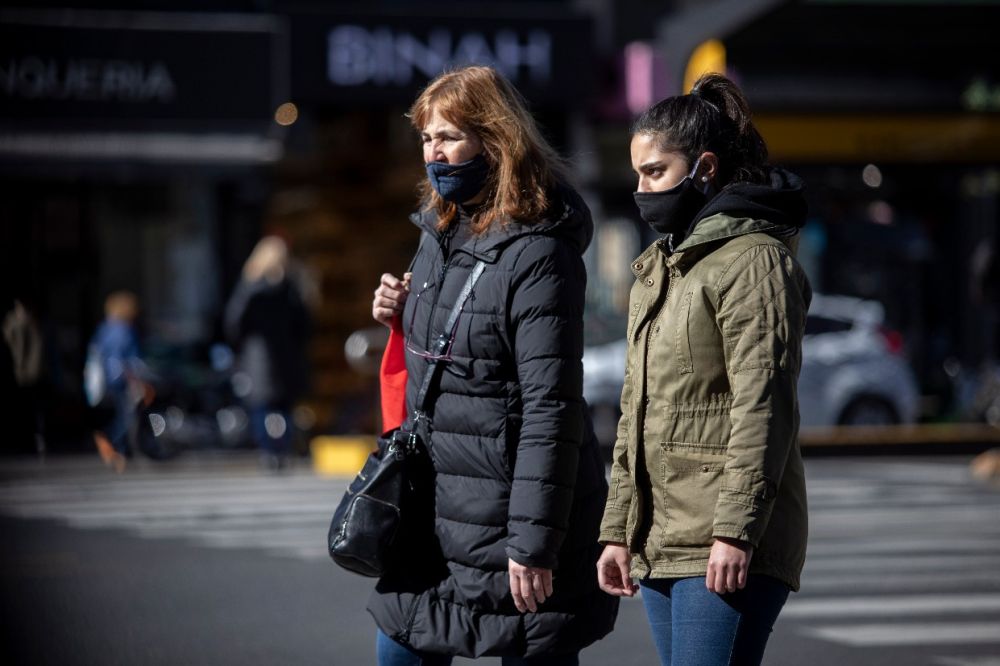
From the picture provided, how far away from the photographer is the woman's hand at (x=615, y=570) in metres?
3.38

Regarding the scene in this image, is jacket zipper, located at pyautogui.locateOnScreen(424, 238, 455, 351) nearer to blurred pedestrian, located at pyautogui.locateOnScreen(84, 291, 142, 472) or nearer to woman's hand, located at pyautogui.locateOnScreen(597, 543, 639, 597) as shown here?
woman's hand, located at pyautogui.locateOnScreen(597, 543, 639, 597)

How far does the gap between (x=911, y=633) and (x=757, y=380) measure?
13.7 feet

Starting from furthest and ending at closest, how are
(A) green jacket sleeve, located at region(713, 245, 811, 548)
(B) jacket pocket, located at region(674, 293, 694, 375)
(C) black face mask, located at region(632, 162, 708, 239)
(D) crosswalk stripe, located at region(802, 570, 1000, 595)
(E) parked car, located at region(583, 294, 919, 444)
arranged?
1. (E) parked car, located at region(583, 294, 919, 444)
2. (D) crosswalk stripe, located at region(802, 570, 1000, 595)
3. (C) black face mask, located at region(632, 162, 708, 239)
4. (B) jacket pocket, located at region(674, 293, 694, 375)
5. (A) green jacket sleeve, located at region(713, 245, 811, 548)

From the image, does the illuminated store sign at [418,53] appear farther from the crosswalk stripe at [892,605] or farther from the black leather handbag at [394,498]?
the black leather handbag at [394,498]

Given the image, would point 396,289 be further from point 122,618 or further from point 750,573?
point 122,618

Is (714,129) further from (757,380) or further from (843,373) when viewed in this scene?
(843,373)

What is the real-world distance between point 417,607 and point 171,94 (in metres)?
13.6

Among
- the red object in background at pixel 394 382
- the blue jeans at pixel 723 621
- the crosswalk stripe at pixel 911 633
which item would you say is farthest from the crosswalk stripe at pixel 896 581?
the blue jeans at pixel 723 621

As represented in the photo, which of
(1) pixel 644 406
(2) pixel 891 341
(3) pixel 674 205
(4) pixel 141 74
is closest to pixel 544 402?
(1) pixel 644 406

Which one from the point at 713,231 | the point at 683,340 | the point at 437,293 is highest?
the point at 713,231

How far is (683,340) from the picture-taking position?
10.5ft

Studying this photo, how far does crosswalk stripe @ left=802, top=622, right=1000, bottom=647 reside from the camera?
6.67 meters

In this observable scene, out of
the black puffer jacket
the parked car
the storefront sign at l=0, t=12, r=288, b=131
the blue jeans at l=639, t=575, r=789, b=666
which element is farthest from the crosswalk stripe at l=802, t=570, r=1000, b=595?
the storefront sign at l=0, t=12, r=288, b=131

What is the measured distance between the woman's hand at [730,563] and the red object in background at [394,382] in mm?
1042
